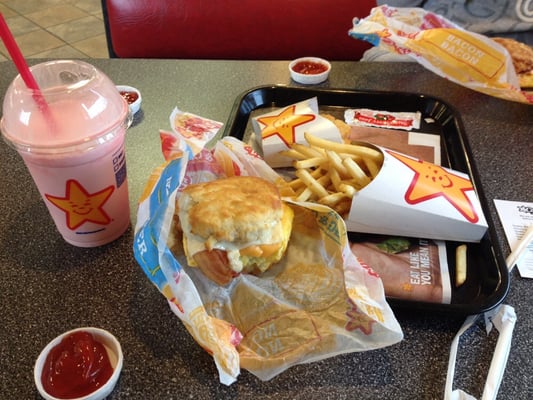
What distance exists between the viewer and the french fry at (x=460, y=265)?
0.93 metres

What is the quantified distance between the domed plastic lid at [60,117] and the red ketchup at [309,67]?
906 mm

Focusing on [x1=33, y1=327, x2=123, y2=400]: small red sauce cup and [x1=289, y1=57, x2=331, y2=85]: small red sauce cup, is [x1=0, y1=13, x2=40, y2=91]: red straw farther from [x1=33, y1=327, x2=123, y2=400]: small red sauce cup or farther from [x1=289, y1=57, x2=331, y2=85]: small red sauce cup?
[x1=289, y1=57, x2=331, y2=85]: small red sauce cup

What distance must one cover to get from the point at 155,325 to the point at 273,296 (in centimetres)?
23

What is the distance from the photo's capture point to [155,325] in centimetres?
87

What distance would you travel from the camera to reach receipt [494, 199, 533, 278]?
98cm

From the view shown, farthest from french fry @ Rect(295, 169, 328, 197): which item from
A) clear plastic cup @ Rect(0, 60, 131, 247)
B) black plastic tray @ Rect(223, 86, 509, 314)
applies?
clear plastic cup @ Rect(0, 60, 131, 247)

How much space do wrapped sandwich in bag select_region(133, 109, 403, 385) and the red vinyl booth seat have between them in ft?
4.90

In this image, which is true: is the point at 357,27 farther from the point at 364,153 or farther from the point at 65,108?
the point at 65,108

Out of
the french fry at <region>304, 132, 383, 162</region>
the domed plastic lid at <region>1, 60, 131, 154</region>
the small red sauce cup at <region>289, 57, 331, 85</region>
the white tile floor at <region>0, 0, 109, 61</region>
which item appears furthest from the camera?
the white tile floor at <region>0, 0, 109, 61</region>

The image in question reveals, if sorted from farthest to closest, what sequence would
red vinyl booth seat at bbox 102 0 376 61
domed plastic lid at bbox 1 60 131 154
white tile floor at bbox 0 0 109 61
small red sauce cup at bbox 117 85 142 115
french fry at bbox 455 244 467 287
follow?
white tile floor at bbox 0 0 109 61, red vinyl booth seat at bbox 102 0 376 61, small red sauce cup at bbox 117 85 142 115, french fry at bbox 455 244 467 287, domed plastic lid at bbox 1 60 131 154

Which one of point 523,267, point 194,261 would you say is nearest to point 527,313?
point 523,267

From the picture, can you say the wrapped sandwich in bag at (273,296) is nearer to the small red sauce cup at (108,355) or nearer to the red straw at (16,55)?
the small red sauce cup at (108,355)

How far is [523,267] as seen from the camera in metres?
0.97

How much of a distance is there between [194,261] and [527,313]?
651 mm
